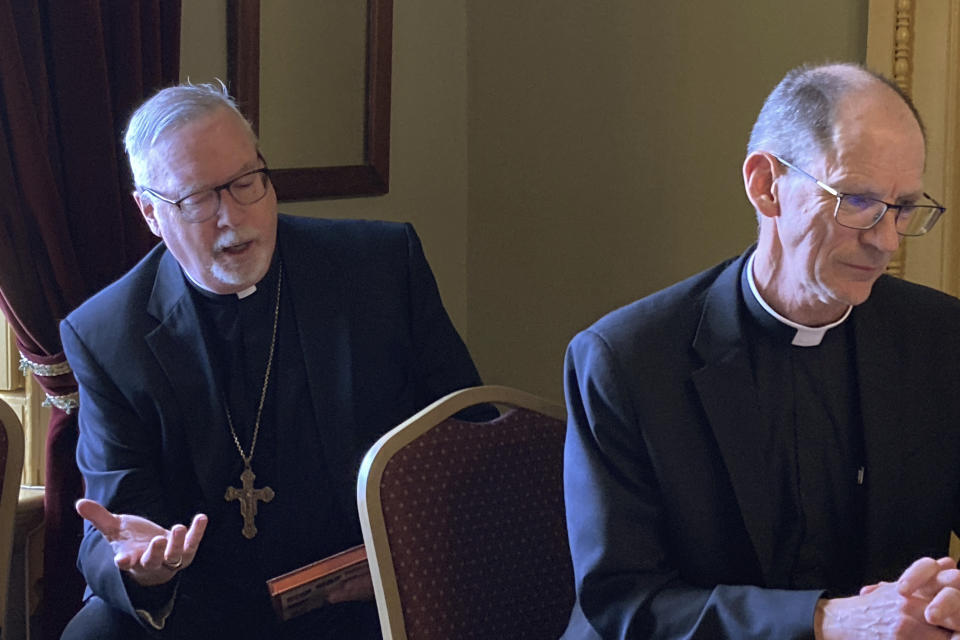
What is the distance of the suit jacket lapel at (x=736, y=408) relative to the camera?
1864 millimetres

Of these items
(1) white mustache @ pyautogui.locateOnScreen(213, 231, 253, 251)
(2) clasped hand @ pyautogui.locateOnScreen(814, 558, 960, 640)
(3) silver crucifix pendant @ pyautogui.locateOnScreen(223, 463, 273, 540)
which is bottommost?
(3) silver crucifix pendant @ pyautogui.locateOnScreen(223, 463, 273, 540)

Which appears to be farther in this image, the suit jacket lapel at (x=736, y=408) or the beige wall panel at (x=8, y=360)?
the beige wall panel at (x=8, y=360)

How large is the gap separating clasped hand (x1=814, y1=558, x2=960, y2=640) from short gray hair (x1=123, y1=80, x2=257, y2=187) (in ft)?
4.91

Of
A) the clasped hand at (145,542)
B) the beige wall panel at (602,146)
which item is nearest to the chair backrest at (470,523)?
the clasped hand at (145,542)

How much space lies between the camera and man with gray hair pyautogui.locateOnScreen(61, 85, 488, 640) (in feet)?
7.85

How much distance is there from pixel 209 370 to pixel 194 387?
46 millimetres

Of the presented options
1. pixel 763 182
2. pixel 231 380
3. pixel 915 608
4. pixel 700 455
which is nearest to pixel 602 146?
pixel 231 380

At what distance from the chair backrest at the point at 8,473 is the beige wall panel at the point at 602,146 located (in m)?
1.72

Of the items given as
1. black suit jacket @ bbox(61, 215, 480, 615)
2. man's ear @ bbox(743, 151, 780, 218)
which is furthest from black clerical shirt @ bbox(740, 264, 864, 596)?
black suit jacket @ bbox(61, 215, 480, 615)

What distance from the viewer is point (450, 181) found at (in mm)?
3918

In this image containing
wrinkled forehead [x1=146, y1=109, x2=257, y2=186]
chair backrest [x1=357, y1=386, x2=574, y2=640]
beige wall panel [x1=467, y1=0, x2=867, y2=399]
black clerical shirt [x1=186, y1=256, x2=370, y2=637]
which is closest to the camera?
chair backrest [x1=357, y1=386, x2=574, y2=640]

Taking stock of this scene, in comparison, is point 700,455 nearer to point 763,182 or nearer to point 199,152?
point 763,182

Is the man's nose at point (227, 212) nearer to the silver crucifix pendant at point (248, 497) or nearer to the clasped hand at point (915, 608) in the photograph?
the silver crucifix pendant at point (248, 497)

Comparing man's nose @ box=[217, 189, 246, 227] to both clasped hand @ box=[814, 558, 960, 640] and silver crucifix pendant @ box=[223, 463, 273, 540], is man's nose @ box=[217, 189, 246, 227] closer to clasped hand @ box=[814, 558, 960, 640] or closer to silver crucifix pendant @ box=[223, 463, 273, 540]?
silver crucifix pendant @ box=[223, 463, 273, 540]
